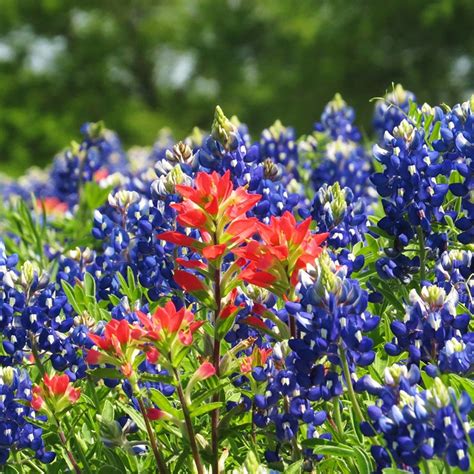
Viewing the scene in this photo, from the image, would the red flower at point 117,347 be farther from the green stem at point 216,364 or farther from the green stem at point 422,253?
the green stem at point 422,253

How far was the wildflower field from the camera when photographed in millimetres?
1801

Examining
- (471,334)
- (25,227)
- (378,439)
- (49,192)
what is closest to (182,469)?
(378,439)

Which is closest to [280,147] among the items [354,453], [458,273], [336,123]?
[336,123]

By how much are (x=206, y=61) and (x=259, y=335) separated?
28.4 m

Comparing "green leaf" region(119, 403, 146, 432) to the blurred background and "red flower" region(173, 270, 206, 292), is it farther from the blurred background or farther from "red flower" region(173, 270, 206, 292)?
the blurred background

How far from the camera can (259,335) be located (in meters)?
2.32

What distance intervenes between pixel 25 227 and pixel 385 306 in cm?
229

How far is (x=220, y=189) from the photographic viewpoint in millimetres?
1894

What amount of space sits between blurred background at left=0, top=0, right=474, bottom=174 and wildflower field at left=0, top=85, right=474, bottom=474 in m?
19.7

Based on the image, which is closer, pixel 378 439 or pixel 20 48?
pixel 378 439

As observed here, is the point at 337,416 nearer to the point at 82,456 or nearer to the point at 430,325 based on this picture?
the point at 430,325

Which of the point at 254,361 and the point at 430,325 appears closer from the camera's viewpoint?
the point at 430,325

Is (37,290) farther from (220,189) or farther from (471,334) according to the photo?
(471,334)

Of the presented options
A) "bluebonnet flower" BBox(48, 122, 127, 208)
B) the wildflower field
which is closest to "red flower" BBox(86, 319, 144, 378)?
the wildflower field
